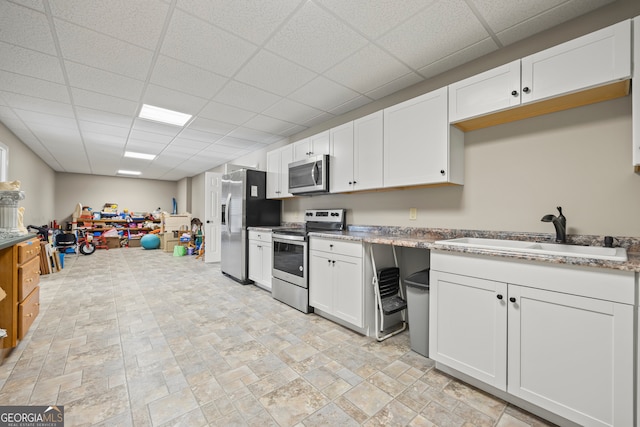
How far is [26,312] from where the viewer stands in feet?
7.72

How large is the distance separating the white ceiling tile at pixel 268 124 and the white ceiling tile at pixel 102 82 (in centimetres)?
145

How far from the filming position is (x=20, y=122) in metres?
3.97

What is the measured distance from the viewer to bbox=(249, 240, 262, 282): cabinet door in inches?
157

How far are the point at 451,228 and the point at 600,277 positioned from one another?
1.26 meters

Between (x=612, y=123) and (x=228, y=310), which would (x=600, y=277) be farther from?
(x=228, y=310)

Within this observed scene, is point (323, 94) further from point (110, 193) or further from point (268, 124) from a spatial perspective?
point (110, 193)

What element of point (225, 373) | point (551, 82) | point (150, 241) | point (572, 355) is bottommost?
point (225, 373)

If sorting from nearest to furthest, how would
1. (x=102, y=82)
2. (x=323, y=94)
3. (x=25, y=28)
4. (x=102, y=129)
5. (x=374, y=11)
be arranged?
(x=374, y=11) → (x=25, y=28) → (x=102, y=82) → (x=323, y=94) → (x=102, y=129)

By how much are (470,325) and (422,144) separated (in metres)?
1.53

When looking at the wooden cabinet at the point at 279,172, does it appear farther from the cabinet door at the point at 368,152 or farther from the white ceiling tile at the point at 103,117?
the white ceiling tile at the point at 103,117

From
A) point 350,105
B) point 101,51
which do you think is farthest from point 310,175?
point 101,51

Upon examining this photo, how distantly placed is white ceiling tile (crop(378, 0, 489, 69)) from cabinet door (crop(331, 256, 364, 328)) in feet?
6.21

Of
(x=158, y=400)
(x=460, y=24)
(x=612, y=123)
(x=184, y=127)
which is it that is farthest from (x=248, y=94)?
(x=612, y=123)

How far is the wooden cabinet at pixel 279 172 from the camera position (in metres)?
4.04
